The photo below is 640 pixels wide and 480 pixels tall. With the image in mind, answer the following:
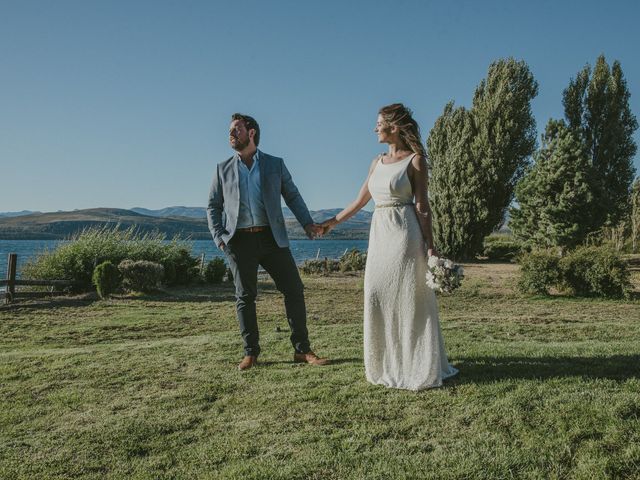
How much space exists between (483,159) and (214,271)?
18.0 metres

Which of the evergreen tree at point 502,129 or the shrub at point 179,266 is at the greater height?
the evergreen tree at point 502,129

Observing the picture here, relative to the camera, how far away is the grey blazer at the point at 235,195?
18.2 feet

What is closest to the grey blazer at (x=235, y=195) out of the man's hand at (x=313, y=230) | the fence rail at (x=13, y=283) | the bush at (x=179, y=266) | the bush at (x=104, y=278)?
the man's hand at (x=313, y=230)

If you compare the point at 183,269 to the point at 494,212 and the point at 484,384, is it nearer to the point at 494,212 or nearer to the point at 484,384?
the point at 484,384

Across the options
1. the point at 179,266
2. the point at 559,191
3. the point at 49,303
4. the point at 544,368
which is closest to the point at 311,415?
the point at 544,368

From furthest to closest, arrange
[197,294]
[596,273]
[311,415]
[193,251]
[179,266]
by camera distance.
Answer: [193,251] < [179,266] < [197,294] < [596,273] < [311,415]

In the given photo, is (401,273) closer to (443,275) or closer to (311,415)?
(443,275)

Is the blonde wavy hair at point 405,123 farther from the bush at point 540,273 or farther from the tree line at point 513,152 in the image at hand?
the tree line at point 513,152

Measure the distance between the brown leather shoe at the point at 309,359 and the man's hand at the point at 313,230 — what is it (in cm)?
128

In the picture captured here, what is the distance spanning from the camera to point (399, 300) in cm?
470

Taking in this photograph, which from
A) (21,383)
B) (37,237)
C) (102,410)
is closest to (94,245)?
(21,383)

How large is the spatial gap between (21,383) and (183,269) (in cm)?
1563

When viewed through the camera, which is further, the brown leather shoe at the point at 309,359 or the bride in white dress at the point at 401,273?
the brown leather shoe at the point at 309,359

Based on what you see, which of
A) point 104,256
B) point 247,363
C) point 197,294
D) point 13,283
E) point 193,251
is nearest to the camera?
point 247,363
